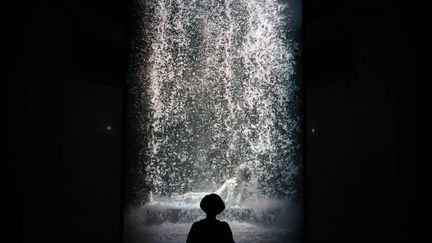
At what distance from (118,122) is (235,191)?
1.58m

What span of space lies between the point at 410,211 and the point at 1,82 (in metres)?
4.27

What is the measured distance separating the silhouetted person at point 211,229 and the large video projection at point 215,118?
2202 mm

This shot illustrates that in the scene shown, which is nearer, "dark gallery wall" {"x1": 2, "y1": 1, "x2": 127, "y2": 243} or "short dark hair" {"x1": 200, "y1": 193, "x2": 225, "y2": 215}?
"short dark hair" {"x1": 200, "y1": 193, "x2": 225, "y2": 215}

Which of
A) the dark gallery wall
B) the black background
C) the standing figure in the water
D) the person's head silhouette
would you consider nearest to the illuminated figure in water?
the standing figure in the water

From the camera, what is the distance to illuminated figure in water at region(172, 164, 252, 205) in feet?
14.8

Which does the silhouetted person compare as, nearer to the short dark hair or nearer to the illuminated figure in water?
the short dark hair

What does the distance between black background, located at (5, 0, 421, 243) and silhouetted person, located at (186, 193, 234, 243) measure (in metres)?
2.30

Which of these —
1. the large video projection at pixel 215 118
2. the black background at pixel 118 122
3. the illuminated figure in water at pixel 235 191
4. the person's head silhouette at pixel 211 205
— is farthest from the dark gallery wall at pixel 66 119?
the person's head silhouette at pixel 211 205

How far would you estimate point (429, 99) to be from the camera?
12.9ft

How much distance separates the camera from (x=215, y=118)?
4.66 m

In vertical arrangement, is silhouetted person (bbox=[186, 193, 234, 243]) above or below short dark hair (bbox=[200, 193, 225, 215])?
below

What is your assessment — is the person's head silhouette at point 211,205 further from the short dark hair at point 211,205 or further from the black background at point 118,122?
the black background at point 118,122

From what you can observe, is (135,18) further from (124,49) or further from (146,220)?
(146,220)

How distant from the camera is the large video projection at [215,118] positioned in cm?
452
